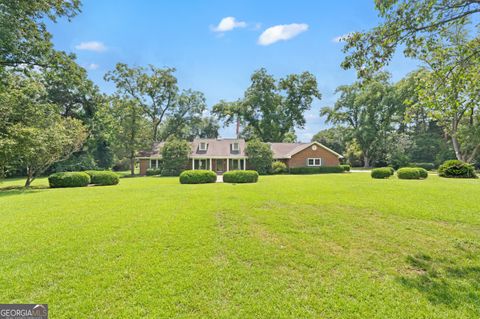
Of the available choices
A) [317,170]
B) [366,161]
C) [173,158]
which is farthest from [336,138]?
[173,158]

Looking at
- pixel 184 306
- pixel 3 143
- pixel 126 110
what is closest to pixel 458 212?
pixel 184 306

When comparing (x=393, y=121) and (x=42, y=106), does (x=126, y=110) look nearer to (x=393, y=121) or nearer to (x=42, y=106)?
(x=42, y=106)

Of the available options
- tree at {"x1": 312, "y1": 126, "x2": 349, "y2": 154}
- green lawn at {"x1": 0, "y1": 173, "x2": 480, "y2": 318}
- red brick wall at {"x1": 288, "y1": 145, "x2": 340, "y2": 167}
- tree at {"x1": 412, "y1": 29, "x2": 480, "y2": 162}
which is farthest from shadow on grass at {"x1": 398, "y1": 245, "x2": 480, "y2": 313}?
tree at {"x1": 312, "y1": 126, "x2": 349, "y2": 154}

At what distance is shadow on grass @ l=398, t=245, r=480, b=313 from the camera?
3225 mm

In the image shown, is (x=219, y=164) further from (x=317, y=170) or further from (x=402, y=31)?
(x=402, y=31)

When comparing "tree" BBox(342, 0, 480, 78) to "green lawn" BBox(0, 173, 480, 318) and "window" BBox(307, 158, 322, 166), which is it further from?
"window" BBox(307, 158, 322, 166)

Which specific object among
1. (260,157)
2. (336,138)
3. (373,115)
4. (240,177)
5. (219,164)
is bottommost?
(240,177)

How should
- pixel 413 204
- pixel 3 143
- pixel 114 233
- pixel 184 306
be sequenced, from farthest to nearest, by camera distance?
pixel 3 143 → pixel 413 204 → pixel 114 233 → pixel 184 306

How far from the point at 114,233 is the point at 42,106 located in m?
15.7

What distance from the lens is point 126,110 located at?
30.6 metres

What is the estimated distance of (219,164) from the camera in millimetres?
30203

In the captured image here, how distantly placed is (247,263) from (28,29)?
39.2 feet

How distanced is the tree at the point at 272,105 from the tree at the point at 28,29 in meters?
33.0

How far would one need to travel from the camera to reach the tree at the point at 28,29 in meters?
7.82
